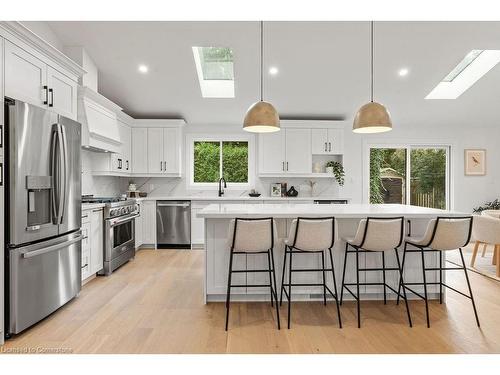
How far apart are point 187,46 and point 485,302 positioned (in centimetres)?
449

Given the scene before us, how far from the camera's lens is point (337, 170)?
6.30 metres

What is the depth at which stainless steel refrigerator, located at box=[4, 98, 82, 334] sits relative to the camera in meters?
2.46

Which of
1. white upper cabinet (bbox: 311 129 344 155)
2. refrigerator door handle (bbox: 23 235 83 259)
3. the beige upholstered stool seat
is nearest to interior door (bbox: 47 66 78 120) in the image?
refrigerator door handle (bbox: 23 235 83 259)

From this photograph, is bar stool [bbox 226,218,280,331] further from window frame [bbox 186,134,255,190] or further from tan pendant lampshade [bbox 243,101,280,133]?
window frame [bbox 186,134,255,190]

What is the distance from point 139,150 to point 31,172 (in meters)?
3.58

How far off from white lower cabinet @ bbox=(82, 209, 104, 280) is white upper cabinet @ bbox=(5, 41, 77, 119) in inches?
47.6

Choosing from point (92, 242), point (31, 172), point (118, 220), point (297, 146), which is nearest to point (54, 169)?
point (31, 172)

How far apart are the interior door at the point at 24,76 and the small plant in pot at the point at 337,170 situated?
4.79 meters

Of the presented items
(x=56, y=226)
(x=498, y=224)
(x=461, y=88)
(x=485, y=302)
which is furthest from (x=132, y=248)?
(x=461, y=88)

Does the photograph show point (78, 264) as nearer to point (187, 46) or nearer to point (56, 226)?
point (56, 226)

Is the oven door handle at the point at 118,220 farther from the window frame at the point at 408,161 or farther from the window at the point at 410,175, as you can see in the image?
the window at the point at 410,175

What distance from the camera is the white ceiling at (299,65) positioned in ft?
13.3

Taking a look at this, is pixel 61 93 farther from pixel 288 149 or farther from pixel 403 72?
pixel 403 72
